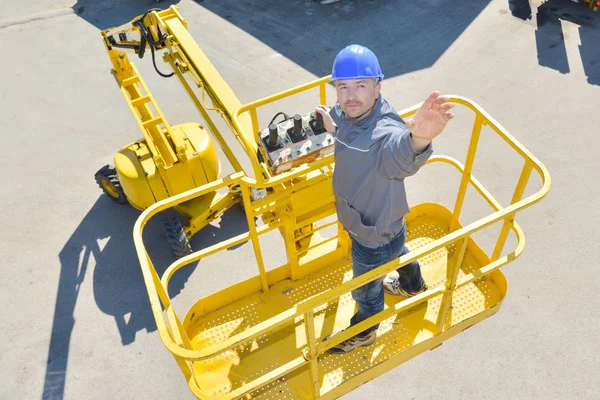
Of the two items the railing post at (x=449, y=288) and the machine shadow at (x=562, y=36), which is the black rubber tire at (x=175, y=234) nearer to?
the railing post at (x=449, y=288)

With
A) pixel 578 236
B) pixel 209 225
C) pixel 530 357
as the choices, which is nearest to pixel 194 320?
pixel 209 225

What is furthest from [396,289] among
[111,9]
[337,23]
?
[111,9]

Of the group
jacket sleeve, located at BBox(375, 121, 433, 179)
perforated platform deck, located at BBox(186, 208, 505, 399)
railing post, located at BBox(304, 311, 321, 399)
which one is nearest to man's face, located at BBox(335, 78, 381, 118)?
jacket sleeve, located at BBox(375, 121, 433, 179)

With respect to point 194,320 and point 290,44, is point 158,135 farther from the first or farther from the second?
point 290,44

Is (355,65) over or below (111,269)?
over

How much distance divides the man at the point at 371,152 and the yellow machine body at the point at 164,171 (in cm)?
293

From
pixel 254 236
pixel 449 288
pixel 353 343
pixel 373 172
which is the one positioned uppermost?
pixel 373 172

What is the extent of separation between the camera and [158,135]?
6.38 m

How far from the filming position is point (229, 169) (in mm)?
7707

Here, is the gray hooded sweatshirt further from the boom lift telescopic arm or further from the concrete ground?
the concrete ground

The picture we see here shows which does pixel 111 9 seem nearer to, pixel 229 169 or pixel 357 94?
pixel 229 169

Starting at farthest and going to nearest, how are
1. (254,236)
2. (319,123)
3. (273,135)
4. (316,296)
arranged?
(254,236), (319,123), (273,135), (316,296)

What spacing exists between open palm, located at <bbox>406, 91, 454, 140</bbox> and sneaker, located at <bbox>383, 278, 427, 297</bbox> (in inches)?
82.1

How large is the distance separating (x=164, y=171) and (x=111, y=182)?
1.27 m
